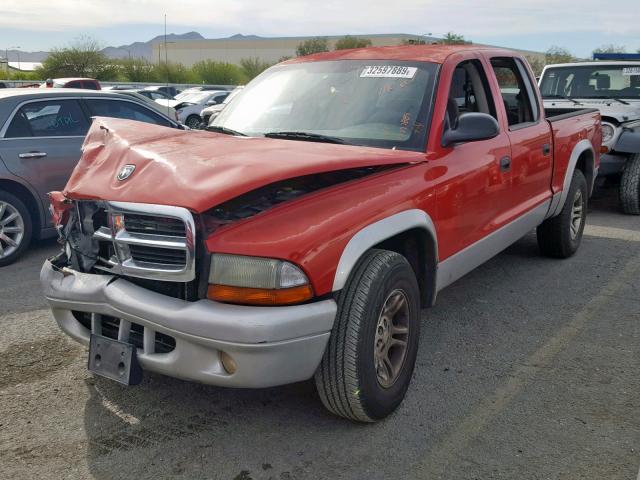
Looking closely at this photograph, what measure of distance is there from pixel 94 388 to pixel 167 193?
1.38m

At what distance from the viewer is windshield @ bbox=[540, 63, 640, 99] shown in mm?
8953

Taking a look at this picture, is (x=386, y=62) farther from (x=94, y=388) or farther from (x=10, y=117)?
(x=10, y=117)

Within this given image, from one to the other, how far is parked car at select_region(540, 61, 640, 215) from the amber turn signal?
534 cm

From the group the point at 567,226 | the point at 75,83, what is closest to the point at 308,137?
the point at 567,226

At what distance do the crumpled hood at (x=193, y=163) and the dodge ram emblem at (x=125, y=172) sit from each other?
17 millimetres

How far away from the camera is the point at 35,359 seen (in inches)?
154

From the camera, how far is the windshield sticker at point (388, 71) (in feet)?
13.3

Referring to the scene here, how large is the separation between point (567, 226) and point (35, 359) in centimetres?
441

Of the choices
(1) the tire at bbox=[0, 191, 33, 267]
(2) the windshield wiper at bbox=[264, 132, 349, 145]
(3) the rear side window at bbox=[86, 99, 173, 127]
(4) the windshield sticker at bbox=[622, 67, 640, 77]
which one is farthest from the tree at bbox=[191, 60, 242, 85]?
(2) the windshield wiper at bbox=[264, 132, 349, 145]

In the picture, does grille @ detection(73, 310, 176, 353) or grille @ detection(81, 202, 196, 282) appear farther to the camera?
grille @ detection(73, 310, 176, 353)

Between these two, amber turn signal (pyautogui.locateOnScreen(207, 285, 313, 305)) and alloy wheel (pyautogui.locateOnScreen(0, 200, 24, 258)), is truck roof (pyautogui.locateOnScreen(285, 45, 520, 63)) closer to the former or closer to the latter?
amber turn signal (pyautogui.locateOnScreen(207, 285, 313, 305))

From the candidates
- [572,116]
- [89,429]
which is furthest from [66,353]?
[572,116]

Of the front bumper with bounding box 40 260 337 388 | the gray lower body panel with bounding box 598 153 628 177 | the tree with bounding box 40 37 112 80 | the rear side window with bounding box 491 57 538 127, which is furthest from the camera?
the tree with bounding box 40 37 112 80

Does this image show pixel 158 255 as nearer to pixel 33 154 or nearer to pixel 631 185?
pixel 33 154
